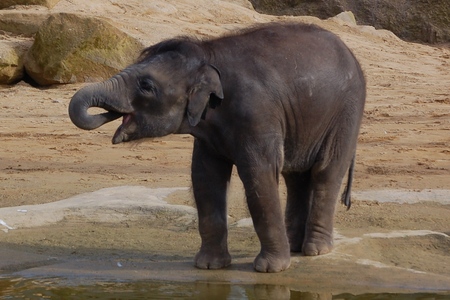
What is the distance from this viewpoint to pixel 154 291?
19.1ft

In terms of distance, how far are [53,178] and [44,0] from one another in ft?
21.7

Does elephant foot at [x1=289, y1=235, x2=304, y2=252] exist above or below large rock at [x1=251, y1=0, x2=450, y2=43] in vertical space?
above

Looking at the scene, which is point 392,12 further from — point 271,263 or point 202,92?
point 202,92

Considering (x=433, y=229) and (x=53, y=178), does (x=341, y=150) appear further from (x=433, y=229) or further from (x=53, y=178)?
(x=53, y=178)

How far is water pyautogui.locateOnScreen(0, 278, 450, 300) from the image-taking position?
18.5 ft

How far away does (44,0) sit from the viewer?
15219 mm

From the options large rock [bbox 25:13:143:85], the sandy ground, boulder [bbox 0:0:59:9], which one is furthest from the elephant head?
boulder [bbox 0:0:59:9]

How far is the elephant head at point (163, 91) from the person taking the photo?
5535mm

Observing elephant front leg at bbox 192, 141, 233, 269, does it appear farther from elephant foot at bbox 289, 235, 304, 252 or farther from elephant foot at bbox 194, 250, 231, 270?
elephant foot at bbox 289, 235, 304, 252

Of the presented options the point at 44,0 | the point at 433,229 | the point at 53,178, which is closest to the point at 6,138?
the point at 53,178

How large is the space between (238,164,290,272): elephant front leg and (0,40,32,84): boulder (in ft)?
28.0

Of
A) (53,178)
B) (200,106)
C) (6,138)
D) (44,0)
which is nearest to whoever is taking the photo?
(200,106)

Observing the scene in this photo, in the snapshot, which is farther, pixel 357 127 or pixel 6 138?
pixel 6 138

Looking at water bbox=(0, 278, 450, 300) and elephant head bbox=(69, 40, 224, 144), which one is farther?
water bbox=(0, 278, 450, 300)
